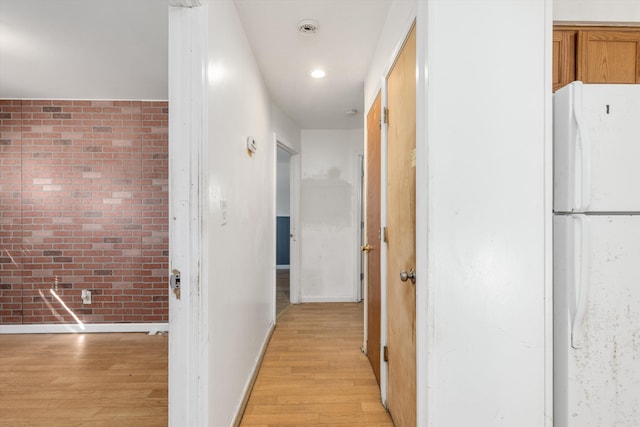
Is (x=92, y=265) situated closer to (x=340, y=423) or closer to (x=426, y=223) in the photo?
(x=340, y=423)

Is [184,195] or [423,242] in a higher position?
[184,195]

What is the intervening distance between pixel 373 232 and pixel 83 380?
7.90ft

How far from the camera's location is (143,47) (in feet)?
7.57

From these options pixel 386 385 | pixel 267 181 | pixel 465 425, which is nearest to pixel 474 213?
pixel 465 425

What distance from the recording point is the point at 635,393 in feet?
3.82

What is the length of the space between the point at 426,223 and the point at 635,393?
97 centimetres

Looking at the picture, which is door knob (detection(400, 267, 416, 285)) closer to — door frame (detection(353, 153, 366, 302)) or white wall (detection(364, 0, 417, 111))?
white wall (detection(364, 0, 417, 111))

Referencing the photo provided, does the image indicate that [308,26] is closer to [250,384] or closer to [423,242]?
[423,242]

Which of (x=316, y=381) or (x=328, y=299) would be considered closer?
(x=316, y=381)

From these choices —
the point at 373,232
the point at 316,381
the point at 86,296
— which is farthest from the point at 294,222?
the point at 86,296

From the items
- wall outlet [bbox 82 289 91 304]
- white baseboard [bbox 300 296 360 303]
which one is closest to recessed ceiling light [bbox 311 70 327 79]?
white baseboard [bbox 300 296 360 303]

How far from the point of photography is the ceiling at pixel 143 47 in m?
1.87

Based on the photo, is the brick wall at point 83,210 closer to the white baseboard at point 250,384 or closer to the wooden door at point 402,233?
the white baseboard at point 250,384

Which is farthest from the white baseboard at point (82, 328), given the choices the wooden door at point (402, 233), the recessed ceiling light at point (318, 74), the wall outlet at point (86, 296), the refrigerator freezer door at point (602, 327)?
the refrigerator freezer door at point (602, 327)
